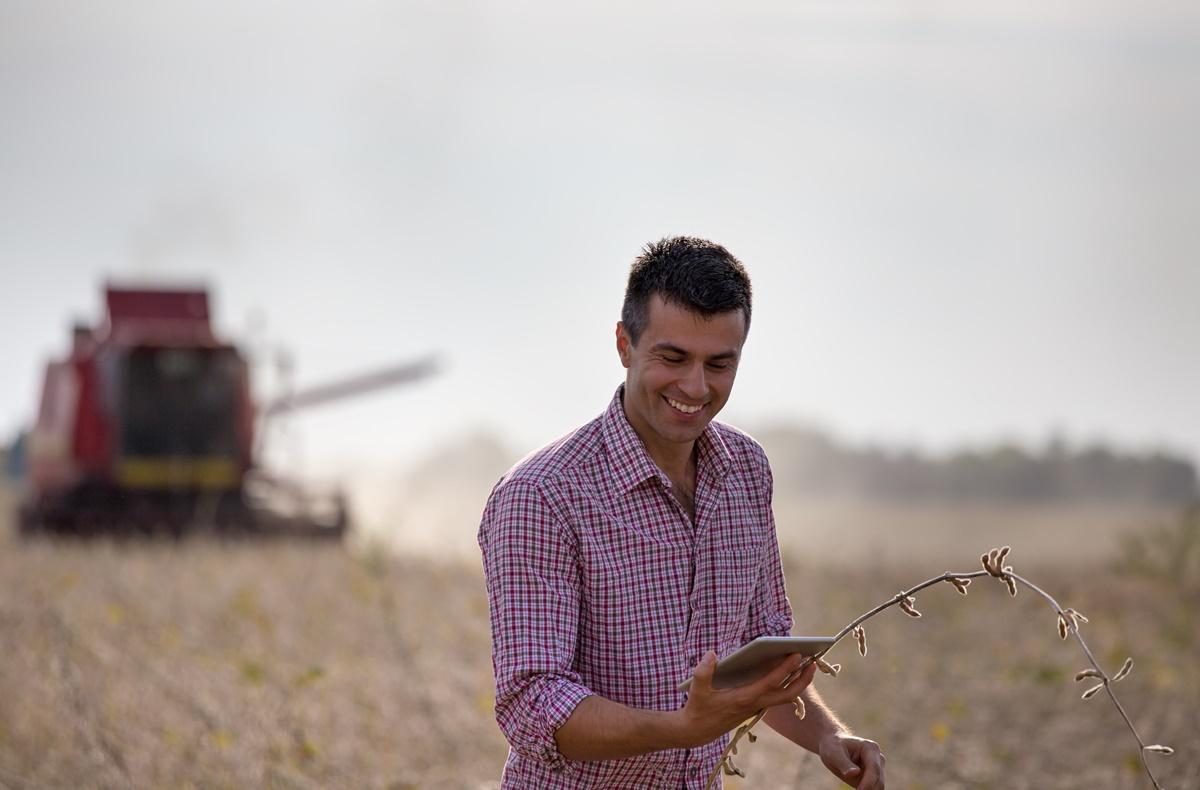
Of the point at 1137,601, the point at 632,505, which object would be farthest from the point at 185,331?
the point at 632,505

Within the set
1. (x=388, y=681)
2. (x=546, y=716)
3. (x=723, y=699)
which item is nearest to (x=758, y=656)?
(x=723, y=699)

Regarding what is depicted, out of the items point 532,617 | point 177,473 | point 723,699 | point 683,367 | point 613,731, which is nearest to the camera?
point 723,699

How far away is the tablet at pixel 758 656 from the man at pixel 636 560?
76 millimetres

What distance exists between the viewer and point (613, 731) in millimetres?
2297

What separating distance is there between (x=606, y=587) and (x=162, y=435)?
15.3 m

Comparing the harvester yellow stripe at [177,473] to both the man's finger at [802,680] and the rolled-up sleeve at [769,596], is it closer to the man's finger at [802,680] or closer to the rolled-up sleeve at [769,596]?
the rolled-up sleeve at [769,596]

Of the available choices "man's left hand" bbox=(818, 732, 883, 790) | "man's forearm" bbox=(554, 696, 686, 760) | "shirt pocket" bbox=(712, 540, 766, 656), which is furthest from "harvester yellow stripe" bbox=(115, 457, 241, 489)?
"man's forearm" bbox=(554, 696, 686, 760)

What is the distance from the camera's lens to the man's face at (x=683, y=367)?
249 cm

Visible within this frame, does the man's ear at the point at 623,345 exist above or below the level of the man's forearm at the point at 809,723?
above

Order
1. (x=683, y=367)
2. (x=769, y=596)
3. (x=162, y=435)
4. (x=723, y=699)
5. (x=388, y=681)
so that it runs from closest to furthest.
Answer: (x=723, y=699), (x=683, y=367), (x=769, y=596), (x=388, y=681), (x=162, y=435)

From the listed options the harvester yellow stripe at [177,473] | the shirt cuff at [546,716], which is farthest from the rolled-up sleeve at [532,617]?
the harvester yellow stripe at [177,473]

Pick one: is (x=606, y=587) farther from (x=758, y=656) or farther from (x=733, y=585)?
(x=758, y=656)

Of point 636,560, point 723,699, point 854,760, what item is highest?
point 636,560

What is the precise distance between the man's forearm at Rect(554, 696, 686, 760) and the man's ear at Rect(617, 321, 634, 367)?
0.66 m
